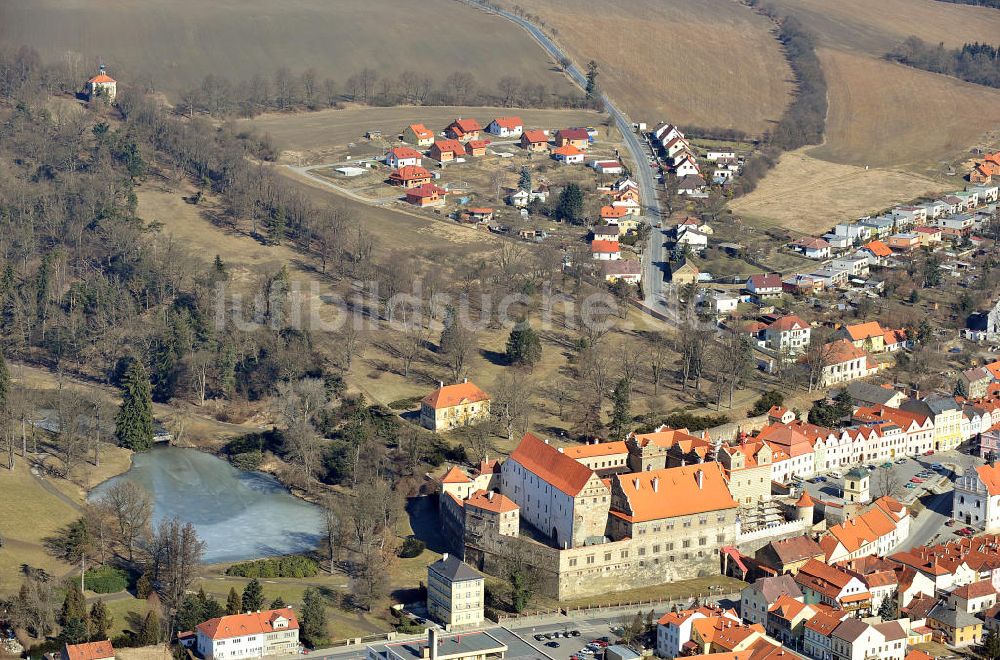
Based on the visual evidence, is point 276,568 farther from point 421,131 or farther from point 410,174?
point 421,131

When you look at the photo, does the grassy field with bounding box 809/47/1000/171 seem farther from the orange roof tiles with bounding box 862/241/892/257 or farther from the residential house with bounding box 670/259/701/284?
the residential house with bounding box 670/259/701/284

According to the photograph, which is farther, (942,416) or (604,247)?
(604,247)

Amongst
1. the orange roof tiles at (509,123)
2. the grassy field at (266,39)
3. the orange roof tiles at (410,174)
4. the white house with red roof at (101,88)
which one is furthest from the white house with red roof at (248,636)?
the grassy field at (266,39)

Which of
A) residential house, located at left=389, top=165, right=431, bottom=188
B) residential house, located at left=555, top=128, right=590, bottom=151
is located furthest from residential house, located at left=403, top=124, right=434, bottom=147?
residential house, located at left=555, top=128, right=590, bottom=151

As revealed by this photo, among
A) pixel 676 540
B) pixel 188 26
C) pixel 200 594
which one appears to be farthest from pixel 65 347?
pixel 188 26

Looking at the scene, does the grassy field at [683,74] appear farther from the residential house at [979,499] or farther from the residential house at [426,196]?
the residential house at [979,499]

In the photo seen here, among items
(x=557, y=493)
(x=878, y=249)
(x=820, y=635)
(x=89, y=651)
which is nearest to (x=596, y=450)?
(x=557, y=493)
